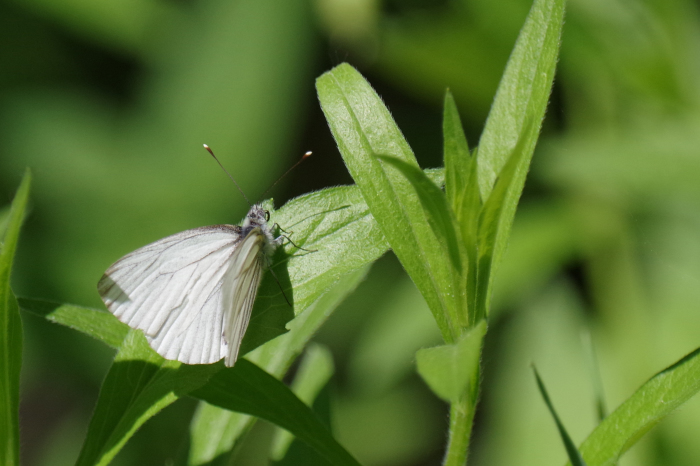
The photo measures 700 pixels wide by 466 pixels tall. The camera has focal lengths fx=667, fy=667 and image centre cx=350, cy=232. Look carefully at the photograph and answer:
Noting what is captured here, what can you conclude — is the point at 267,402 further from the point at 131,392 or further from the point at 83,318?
the point at 83,318

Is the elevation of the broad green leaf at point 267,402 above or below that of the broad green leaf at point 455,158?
below

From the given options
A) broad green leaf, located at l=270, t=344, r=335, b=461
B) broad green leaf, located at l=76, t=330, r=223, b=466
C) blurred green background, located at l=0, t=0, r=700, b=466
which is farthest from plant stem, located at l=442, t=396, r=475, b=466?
blurred green background, located at l=0, t=0, r=700, b=466

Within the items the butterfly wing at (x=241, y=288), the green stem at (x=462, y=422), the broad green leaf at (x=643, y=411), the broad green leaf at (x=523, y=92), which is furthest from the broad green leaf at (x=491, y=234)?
the butterfly wing at (x=241, y=288)

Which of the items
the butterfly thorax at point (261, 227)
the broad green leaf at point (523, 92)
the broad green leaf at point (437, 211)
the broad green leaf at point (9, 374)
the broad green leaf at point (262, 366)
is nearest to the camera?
the broad green leaf at point (437, 211)

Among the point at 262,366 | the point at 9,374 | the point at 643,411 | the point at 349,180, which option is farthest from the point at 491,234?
the point at 349,180

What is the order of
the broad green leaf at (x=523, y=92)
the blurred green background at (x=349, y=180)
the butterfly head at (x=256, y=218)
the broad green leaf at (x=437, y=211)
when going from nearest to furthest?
the broad green leaf at (x=437, y=211) < the broad green leaf at (x=523, y=92) < the butterfly head at (x=256, y=218) < the blurred green background at (x=349, y=180)

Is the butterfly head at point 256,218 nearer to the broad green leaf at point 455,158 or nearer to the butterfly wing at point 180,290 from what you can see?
the butterfly wing at point 180,290
